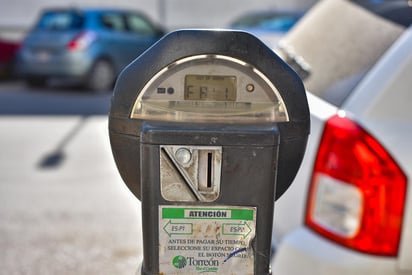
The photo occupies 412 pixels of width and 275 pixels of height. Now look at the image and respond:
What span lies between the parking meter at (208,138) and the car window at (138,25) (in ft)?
32.2

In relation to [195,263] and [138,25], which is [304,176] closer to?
[195,263]

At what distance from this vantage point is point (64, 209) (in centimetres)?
428

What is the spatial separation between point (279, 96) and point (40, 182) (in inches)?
154

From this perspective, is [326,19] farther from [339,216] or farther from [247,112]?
[247,112]

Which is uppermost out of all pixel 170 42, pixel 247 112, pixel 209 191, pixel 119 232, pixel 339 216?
pixel 170 42

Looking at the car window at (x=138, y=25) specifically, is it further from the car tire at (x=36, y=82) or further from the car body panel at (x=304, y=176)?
the car body panel at (x=304, y=176)

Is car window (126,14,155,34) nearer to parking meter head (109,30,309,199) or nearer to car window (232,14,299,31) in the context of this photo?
car window (232,14,299,31)

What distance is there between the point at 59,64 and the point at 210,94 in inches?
350

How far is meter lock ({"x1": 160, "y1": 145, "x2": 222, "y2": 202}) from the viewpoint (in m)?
1.26

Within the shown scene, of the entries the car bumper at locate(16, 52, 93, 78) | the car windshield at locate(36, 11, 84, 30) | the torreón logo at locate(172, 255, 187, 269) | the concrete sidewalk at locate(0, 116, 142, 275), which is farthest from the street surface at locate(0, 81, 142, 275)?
the car windshield at locate(36, 11, 84, 30)

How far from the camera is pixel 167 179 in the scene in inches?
50.3

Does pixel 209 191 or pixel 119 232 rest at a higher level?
pixel 209 191

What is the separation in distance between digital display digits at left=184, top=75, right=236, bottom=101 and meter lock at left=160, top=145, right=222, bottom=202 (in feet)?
0.39

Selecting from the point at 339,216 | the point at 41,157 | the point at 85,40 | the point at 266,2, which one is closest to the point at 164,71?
the point at 339,216
